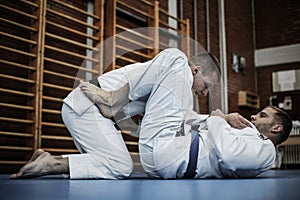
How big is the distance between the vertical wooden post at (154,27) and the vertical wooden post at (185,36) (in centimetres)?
55

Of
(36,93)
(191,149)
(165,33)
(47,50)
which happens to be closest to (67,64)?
(47,50)

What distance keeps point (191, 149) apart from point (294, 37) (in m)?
5.54

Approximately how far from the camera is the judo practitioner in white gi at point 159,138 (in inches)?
77.5

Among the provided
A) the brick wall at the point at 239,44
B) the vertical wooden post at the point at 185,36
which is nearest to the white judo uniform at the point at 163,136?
the vertical wooden post at the point at 185,36

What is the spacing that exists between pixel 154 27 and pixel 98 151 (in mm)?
2967

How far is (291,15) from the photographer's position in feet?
22.8

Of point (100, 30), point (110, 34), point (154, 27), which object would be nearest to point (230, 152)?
point (100, 30)

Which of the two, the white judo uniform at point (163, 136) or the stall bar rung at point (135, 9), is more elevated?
the stall bar rung at point (135, 9)

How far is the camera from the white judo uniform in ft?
6.45

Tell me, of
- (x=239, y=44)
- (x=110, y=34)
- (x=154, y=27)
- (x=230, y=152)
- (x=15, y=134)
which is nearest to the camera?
(x=230, y=152)

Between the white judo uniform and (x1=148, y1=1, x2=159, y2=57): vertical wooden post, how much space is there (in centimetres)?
253

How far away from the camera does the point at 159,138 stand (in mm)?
1980

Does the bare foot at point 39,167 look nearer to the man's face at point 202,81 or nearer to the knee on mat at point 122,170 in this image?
the knee on mat at point 122,170

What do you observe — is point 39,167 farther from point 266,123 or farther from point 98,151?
point 266,123
